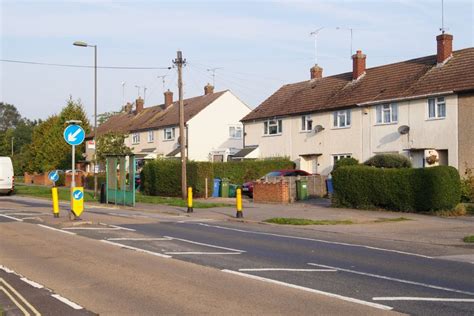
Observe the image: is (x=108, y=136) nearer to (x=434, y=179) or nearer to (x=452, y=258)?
(x=434, y=179)

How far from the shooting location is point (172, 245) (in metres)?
14.0

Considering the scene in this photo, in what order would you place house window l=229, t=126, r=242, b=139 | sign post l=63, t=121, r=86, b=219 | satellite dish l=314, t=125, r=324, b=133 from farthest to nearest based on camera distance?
1. house window l=229, t=126, r=242, b=139
2. satellite dish l=314, t=125, r=324, b=133
3. sign post l=63, t=121, r=86, b=219

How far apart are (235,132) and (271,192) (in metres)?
29.1

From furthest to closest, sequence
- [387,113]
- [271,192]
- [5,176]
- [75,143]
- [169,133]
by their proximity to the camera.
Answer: [169,133]
[5,176]
[387,113]
[271,192]
[75,143]

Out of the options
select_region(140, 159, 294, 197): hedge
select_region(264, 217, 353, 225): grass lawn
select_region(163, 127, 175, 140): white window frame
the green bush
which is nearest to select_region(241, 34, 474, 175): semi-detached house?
the green bush

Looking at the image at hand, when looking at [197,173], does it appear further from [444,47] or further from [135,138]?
[135,138]

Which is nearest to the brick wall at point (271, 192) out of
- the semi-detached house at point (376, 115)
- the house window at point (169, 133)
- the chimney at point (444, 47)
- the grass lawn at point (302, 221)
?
the semi-detached house at point (376, 115)

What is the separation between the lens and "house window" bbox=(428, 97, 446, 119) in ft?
103

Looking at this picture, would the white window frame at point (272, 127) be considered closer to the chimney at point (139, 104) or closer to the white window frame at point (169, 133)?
the white window frame at point (169, 133)

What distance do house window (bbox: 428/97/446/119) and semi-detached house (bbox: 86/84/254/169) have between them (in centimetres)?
2363

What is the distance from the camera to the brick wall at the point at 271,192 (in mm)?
29625

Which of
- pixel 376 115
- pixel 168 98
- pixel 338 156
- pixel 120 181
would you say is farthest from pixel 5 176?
pixel 168 98

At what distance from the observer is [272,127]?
4438 centimetres

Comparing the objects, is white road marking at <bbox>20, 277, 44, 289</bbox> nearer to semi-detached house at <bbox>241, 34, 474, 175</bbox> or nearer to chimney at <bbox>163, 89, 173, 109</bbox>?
semi-detached house at <bbox>241, 34, 474, 175</bbox>
